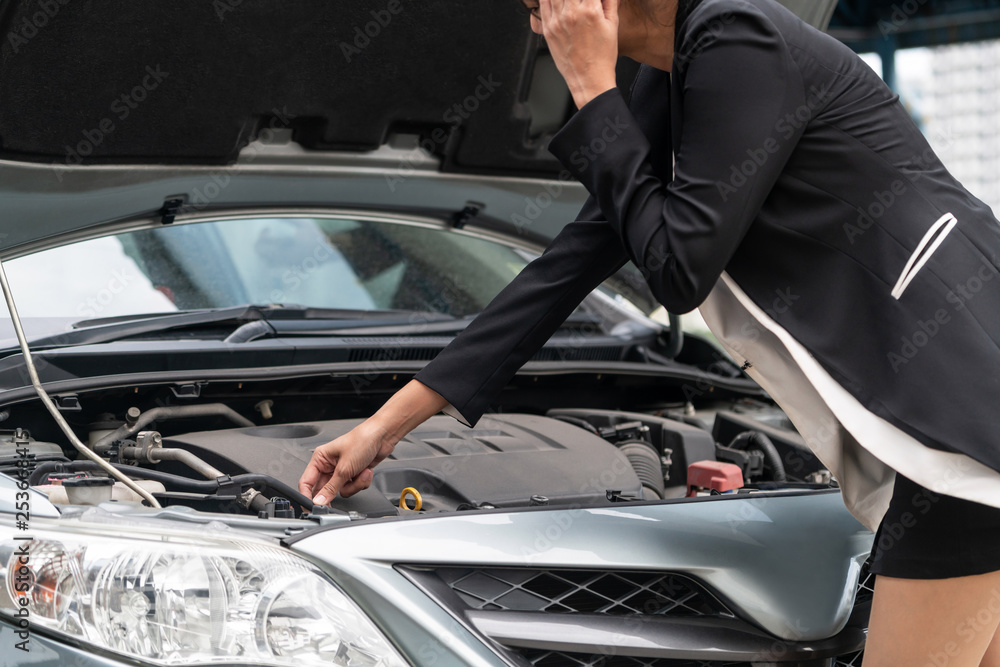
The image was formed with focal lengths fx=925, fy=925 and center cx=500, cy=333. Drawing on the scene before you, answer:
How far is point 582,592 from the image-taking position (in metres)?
1.23

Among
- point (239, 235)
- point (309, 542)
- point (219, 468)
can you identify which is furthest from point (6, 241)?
point (309, 542)

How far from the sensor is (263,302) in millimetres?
2174

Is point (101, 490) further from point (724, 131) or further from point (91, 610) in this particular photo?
point (724, 131)

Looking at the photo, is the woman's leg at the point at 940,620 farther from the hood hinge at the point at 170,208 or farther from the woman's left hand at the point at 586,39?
the hood hinge at the point at 170,208

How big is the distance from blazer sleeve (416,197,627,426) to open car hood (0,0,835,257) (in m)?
0.80

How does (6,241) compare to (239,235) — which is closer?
(6,241)

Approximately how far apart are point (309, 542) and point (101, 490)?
0.36m

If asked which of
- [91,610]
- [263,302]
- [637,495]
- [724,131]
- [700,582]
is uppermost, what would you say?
[263,302]

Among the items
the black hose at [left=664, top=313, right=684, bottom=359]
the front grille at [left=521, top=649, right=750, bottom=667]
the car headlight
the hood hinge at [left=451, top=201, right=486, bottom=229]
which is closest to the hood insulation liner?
the hood hinge at [left=451, top=201, right=486, bottom=229]

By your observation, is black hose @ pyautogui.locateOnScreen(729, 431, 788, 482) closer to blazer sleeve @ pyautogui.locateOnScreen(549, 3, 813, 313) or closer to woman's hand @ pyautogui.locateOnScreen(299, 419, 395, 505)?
woman's hand @ pyautogui.locateOnScreen(299, 419, 395, 505)

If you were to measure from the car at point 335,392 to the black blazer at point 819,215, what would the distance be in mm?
411

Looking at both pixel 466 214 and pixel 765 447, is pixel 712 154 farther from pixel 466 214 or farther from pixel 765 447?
pixel 466 214

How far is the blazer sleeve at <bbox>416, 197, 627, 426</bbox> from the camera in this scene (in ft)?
4.61

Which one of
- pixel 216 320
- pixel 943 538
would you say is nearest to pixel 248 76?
pixel 216 320
